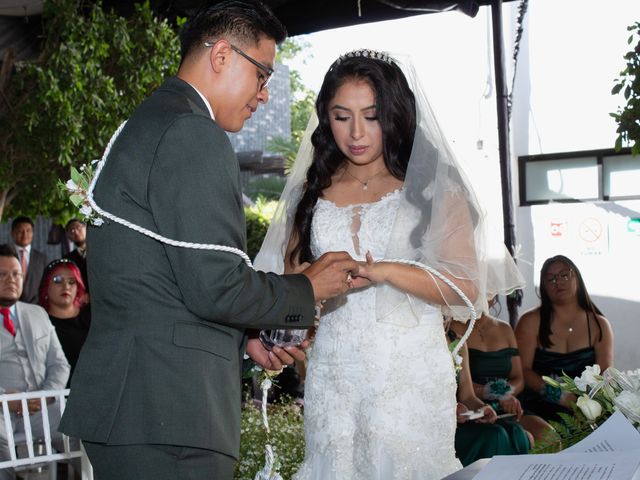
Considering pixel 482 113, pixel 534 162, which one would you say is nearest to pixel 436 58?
pixel 482 113

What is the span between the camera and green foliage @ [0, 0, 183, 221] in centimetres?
684

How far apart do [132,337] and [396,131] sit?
156cm

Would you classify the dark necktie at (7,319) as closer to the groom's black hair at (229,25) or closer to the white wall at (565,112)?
the groom's black hair at (229,25)

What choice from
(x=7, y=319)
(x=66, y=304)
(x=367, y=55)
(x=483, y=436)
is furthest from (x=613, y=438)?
(x=66, y=304)

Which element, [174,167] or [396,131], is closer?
[174,167]

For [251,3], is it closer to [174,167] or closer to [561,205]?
[174,167]

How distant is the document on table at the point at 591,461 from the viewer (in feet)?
5.17

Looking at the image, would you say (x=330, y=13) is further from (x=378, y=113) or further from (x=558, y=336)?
(x=378, y=113)

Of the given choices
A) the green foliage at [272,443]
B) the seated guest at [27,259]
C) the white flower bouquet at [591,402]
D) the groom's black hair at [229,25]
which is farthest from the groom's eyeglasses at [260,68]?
the seated guest at [27,259]

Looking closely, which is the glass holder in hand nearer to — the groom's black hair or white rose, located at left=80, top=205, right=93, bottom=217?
white rose, located at left=80, top=205, right=93, bottom=217

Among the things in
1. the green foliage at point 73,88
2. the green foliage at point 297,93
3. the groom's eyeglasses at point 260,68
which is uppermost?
the green foliage at point 297,93

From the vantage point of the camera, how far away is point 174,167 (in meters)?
2.14

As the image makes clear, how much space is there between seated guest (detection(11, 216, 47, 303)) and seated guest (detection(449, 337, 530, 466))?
14.9 ft

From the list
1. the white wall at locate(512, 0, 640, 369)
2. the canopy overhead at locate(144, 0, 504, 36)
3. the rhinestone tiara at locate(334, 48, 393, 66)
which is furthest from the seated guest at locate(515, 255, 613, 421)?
the white wall at locate(512, 0, 640, 369)
